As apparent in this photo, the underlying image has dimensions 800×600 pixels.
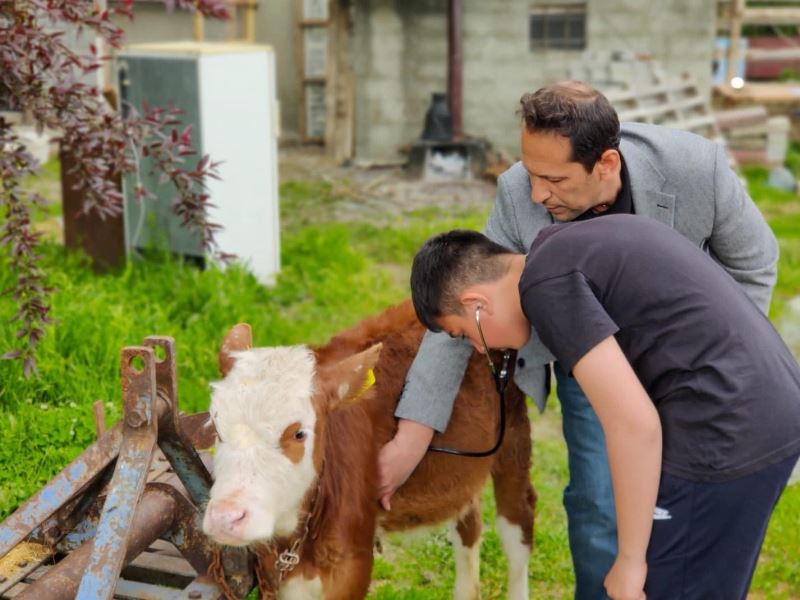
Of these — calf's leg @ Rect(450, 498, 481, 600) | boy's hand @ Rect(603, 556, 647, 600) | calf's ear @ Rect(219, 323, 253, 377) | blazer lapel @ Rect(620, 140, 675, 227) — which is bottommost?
calf's leg @ Rect(450, 498, 481, 600)

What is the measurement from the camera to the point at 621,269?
2.57 metres

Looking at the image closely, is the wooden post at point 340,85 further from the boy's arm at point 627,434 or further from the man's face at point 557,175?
the boy's arm at point 627,434

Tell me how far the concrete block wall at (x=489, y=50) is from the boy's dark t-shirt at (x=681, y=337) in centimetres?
1061

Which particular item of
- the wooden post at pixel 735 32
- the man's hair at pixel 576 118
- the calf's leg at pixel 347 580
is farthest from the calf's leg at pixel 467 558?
the wooden post at pixel 735 32

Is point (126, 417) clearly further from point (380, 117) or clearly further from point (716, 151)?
point (380, 117)

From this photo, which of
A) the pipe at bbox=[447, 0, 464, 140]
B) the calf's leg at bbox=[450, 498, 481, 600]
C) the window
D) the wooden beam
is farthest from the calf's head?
the wooden beam

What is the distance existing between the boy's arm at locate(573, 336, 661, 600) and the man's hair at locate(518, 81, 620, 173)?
2.15 feet

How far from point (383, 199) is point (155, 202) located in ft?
14.2

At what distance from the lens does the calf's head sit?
8.92 ft

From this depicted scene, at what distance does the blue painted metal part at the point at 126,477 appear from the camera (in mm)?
2520

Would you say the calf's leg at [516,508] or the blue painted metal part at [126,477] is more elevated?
the blue painted metal part at [126,477]

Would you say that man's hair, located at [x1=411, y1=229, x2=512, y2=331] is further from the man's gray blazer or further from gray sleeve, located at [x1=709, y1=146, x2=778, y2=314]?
gray sleeve, located at [x1=709, y1=146, x2=778, y2=314]

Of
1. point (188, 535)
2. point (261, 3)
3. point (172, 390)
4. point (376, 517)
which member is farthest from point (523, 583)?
point (261, 3)

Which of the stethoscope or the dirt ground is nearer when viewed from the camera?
the stethoscope
